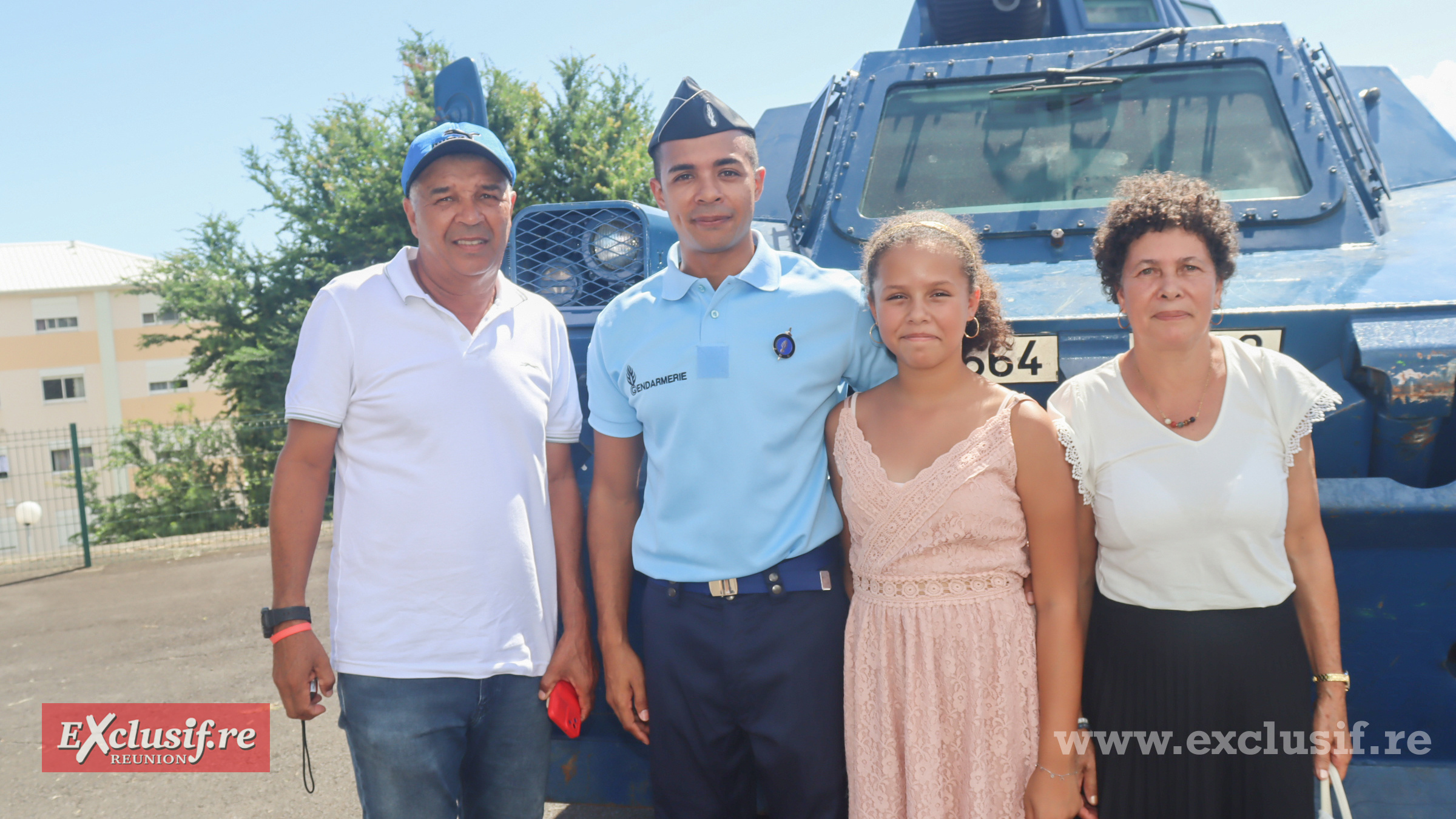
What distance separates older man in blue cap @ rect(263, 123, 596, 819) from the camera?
2.13 metres

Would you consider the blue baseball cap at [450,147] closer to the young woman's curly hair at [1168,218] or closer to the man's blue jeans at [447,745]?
the man's blue jeans at [447,745]

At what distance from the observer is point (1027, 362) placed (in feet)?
7.77

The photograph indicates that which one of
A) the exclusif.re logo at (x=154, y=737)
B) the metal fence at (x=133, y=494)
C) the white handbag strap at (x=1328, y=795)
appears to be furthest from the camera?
the metal fence at (x=133, y=494)

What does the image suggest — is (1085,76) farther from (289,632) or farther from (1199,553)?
(289,632)

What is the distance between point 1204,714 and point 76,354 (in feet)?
125

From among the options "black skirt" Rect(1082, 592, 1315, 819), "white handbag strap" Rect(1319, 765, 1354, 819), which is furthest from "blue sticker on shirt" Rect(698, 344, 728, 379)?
"white handbag strap" Rect(1319, 765, 1354, 819)

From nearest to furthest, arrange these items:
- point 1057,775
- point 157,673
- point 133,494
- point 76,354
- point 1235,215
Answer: point 1057,775 → point 1235,215 → point 157,673 → point 133,494 → point 76,354

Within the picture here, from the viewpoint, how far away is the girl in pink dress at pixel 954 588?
1.95 m

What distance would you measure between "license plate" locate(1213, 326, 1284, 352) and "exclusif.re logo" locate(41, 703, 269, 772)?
4409 mm

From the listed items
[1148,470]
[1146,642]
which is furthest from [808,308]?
[1146,642]

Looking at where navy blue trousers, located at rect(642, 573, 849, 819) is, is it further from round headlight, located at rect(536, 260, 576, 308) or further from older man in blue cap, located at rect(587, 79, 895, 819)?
round headlight, located at rect(536, 260, 576, 308)

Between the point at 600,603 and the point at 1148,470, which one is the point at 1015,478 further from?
the point at 600,603

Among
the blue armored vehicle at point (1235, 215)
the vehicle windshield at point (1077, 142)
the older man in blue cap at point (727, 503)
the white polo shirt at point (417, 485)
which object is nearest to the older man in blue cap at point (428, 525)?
the white polo shirt at point (417, 485)

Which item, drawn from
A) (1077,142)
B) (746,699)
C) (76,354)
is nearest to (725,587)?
(746,699)
